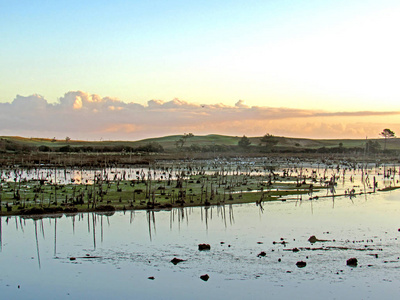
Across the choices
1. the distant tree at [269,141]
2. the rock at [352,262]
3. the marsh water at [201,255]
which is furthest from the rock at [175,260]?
the distant tree at [269,141]

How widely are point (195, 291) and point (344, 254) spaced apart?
→ 6.78m

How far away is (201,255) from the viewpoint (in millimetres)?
19062

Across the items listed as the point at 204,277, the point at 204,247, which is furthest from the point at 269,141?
the point at 204,277

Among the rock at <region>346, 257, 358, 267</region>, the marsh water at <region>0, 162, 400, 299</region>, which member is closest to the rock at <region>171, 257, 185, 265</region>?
Result: the marsh water at <region>0, 162, 400, 299</region>

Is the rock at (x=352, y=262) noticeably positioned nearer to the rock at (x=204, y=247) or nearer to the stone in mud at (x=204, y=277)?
the stone in mud at (x=204, y=277)

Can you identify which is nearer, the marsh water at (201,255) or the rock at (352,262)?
the marsh water at (201,255)

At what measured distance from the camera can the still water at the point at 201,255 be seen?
15305mm

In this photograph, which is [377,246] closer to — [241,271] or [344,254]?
[344,254]

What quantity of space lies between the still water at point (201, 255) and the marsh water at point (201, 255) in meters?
0.04

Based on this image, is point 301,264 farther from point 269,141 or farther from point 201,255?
point 269,141

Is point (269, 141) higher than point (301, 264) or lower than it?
higher

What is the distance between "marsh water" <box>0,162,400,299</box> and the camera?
15320 millimetres

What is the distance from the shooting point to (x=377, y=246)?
20.4 metres

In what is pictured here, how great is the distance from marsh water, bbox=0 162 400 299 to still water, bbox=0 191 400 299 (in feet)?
0.12
